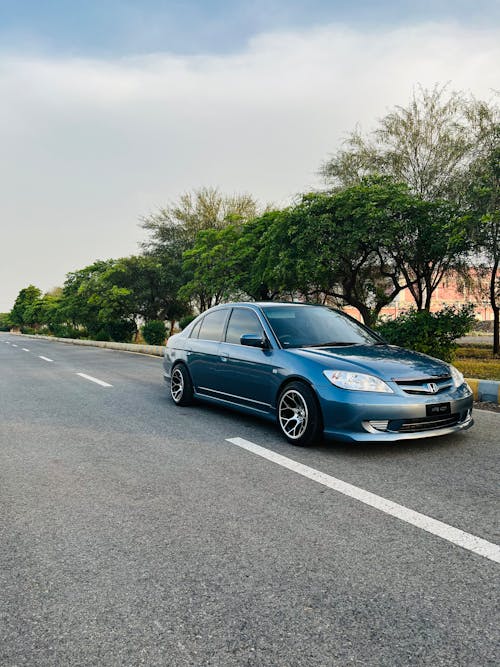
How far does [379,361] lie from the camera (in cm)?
510

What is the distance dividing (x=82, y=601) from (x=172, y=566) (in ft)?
1.60

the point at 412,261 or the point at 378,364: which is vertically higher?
the point at 412,261

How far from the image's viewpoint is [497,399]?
308 inches

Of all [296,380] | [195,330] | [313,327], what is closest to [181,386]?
[195,330]

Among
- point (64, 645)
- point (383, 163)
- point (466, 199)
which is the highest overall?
point (383, 163)

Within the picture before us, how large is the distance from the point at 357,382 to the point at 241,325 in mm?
1999

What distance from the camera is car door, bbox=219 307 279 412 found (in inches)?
221

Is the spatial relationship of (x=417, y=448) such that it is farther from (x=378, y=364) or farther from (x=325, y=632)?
(x=325, y=632)

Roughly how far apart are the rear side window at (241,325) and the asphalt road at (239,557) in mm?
1387

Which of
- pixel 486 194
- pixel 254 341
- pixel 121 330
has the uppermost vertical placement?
pixel 486 194

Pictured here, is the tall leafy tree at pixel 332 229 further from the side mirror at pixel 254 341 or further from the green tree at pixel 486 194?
the side mirror at pixel 254 341

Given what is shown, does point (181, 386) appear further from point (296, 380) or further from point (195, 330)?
point (296, 380)

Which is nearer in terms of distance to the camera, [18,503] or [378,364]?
[18,503]

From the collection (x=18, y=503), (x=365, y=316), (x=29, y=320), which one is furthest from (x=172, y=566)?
(x=29, y=320)
